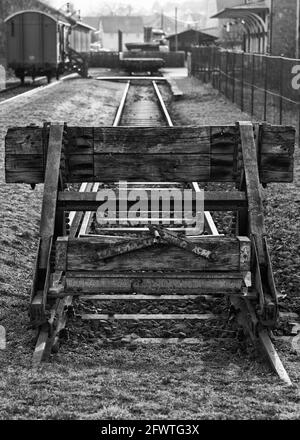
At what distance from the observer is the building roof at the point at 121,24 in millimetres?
155875

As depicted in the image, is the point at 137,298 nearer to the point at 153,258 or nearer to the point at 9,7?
the point at 153,258

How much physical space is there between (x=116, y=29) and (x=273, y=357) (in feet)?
507

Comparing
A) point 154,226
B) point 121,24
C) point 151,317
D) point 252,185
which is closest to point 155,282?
point 154,226

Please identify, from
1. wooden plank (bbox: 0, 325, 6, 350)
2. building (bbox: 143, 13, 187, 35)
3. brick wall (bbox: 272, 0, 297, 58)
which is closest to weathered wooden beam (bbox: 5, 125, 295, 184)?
wooden plank (bbox: 0, 325, 6, 350)

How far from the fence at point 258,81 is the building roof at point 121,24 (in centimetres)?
11636

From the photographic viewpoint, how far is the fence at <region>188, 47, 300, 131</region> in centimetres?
2027

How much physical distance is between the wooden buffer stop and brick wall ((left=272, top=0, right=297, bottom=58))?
3129 cm

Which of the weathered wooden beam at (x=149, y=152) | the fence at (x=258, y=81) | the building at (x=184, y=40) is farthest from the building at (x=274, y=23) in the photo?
the building at (x=184, y=40)

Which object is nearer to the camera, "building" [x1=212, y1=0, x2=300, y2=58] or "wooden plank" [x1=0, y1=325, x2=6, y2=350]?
"wooden plank" [x1=0, y1=325, x2=6, y2=350]

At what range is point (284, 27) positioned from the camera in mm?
37406

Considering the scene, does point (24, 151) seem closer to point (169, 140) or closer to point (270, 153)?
point (169, 140)

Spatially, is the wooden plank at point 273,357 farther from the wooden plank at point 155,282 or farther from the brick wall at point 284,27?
the brick wall at point 284,27

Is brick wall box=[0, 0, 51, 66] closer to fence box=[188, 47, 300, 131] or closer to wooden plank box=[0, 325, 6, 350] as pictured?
fence box=[188, 47, 300, 131]
